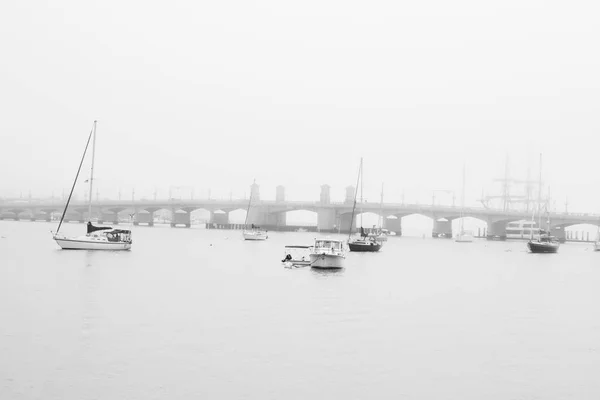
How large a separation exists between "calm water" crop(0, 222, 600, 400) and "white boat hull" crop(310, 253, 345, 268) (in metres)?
7.03

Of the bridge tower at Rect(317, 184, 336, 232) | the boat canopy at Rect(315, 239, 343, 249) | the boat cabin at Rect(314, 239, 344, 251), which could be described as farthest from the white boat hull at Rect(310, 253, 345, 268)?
the bridge tower at Rect(317, 184, 336, 232)

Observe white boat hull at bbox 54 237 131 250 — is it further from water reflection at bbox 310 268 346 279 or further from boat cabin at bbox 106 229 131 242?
water reflection at bbox 310 268 346 279

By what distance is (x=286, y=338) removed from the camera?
26.2 meters

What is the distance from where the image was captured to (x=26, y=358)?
69.2 feet

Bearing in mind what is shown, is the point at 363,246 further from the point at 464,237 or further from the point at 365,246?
the point at 464,237

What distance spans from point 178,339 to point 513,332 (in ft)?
47.4

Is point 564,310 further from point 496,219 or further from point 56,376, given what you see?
point 496,219

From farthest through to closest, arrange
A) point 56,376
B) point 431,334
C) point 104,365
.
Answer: point 431,334, point 104,365, point 56,376

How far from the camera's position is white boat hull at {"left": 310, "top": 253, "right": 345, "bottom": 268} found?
58312mm

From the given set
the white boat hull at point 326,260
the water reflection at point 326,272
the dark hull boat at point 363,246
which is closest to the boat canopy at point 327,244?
the white boat hull at point 326,260

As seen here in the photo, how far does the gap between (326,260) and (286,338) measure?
32398 millimetres

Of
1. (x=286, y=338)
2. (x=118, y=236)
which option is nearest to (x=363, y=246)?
(x=118, y=236)

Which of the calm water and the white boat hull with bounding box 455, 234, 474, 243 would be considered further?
the white boat hull with bounding box 455, 234, 474, 243

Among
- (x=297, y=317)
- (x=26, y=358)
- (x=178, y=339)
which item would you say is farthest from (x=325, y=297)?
(x=26, y=358)
